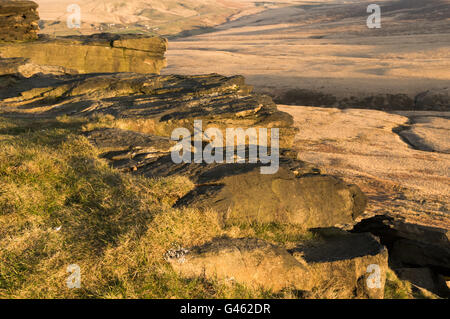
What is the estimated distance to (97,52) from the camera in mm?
20656

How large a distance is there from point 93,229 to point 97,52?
61.2ft

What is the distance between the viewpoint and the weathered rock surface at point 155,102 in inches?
473

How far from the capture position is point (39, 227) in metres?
4.89

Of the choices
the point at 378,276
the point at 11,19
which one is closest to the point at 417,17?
the point at 11,19

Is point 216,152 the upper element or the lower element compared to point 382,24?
lower

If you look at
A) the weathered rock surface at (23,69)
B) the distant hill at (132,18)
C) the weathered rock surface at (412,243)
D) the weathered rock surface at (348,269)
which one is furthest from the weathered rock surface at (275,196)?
the distant hill at (132,18)

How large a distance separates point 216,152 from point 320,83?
1219 inches

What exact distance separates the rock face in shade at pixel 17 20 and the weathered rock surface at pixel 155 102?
18.3ft

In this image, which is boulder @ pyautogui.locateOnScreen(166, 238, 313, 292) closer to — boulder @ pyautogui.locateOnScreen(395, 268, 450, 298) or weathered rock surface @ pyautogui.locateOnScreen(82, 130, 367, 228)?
weathered rock surface @ pyautogui.locateOnScreen(82, 130, 367, 228)

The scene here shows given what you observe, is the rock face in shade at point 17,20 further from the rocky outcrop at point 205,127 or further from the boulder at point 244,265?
the boulder at point 244,265
